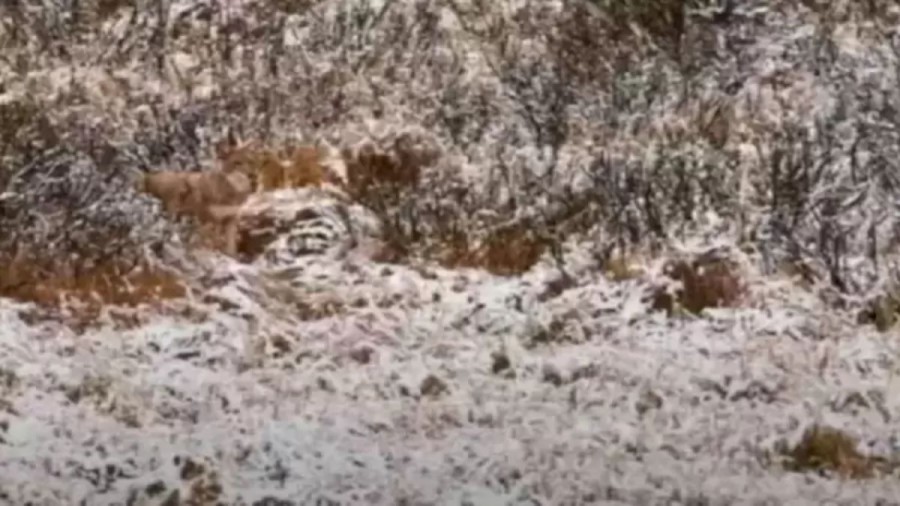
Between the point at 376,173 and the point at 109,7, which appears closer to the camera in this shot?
the point at 376,173

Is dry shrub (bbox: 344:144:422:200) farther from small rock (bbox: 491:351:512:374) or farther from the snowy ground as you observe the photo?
small rock (bbox: 491:351:512:374)

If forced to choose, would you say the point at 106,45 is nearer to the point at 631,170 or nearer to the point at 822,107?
the point at 631,170

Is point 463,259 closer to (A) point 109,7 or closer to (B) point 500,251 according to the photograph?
(B) point 500,251

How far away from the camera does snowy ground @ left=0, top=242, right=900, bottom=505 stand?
317 cm

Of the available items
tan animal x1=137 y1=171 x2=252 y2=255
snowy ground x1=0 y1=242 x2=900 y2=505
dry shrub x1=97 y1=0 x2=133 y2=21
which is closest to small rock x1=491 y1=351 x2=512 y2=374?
snowy ground x1=0 y1=242 x2=900 y2=505

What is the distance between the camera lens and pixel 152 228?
3.49 metres

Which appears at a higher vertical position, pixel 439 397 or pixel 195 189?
pixel 195 189

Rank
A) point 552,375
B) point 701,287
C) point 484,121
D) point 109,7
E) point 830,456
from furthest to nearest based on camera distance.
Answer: point 109,7
point 484,121
point 701,287
point 552,375
point 830,456

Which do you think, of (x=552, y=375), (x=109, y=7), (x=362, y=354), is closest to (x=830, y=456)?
(x=552, y=375)

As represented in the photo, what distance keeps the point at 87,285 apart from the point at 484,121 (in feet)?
3.21

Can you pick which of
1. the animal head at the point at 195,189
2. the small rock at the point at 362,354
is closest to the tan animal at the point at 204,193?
the animal head at the point at 195,189

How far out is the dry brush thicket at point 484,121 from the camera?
3.48 m

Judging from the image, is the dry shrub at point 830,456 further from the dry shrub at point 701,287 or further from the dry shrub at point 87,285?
the dry shrub at point 87,285

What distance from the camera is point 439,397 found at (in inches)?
128
